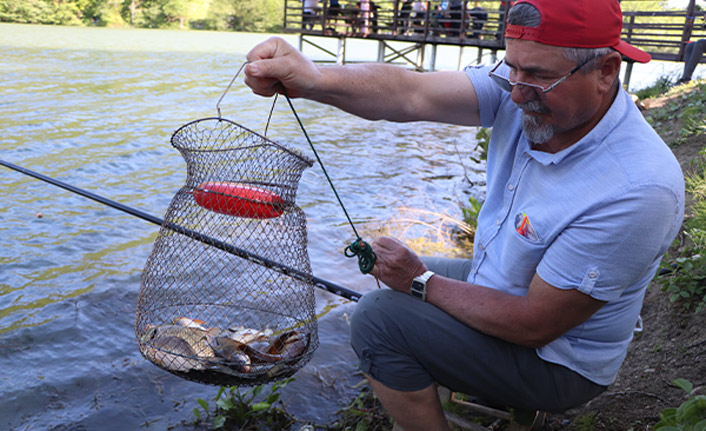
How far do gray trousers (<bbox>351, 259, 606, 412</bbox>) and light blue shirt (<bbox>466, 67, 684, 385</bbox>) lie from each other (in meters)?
0.07

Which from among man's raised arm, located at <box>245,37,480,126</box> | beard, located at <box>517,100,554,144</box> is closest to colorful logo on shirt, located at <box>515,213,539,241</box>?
beard, located at <box>517,100,554,144</box>

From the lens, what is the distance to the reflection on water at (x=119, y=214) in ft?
12.9

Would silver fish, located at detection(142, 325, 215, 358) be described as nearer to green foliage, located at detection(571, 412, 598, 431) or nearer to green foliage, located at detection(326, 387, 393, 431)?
green foliage, located at detection(326, 387, 393, 431)

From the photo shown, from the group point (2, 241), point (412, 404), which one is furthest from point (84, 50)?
point (412, 404)

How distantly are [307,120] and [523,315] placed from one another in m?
12.8

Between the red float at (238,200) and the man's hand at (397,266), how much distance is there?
523mm

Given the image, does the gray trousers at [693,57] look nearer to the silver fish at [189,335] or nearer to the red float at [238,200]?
the red float at [238,200]

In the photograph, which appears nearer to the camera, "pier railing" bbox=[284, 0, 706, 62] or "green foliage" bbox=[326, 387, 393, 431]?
"green foliage" bbox=[326, 387, 393, 431]

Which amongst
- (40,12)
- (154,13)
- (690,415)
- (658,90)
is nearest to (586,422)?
(690,415)

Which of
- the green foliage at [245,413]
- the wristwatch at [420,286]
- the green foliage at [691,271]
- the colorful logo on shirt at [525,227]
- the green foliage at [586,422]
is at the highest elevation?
the colorful logo on shirt at [525,227]

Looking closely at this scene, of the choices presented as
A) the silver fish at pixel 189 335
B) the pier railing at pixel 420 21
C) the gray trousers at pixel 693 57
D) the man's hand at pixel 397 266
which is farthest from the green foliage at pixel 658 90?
the silver fish at pixel 189 335

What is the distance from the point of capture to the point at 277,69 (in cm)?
222

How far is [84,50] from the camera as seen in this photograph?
24281 mm

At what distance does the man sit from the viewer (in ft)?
6.50
